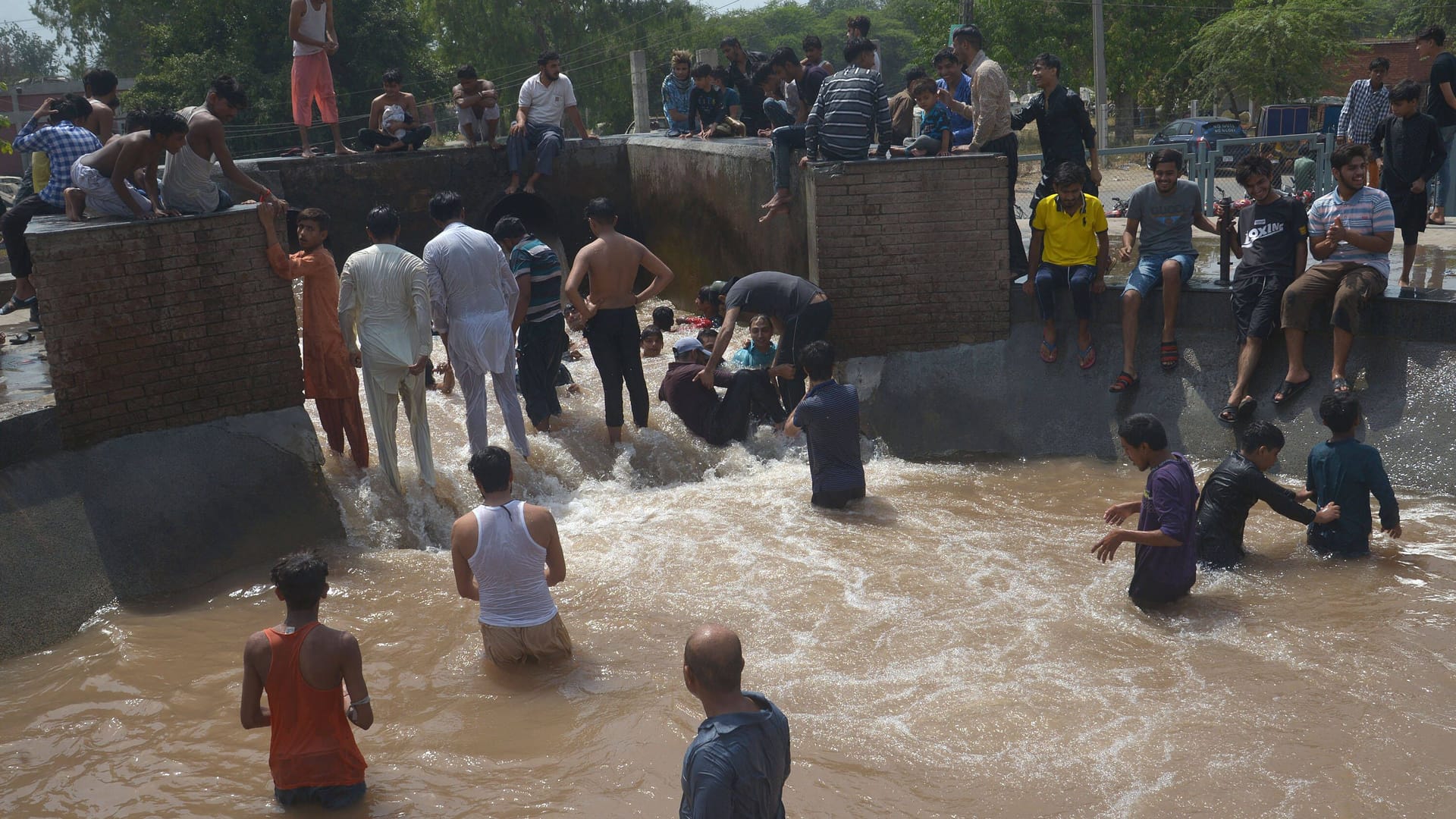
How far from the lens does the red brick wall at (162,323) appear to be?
6.83 metres

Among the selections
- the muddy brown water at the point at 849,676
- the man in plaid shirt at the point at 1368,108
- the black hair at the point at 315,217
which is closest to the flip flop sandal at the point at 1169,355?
the muddy brown water at the point at 849,676

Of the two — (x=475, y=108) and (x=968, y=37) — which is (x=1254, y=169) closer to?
(x=968, y=37)

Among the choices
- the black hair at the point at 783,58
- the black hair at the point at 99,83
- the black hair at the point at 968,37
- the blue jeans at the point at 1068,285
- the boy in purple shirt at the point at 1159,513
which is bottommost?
the boy in purple shirt at the point at 1159,513

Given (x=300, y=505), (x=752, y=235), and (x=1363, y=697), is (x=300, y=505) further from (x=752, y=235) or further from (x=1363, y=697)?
(x=1363, y=697)

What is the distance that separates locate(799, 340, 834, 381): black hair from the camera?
7566 millimetres

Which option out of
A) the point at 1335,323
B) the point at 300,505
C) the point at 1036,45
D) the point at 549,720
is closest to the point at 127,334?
the point at 300,505

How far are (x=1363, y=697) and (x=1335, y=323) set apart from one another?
354 cm

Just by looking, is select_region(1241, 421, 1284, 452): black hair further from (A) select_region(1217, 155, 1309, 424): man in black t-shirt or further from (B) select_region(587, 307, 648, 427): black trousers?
(B) select_region(587, 307, 648, 427): black trousers

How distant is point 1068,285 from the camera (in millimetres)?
9242

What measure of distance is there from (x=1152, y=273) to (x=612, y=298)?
3.91 metres

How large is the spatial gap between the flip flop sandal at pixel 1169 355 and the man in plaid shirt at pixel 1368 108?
3.43 meters

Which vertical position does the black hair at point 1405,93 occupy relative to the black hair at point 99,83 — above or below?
below

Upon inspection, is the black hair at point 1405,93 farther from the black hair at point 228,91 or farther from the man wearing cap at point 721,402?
the black hair at point 228,91

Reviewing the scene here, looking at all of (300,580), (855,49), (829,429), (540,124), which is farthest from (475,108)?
(300,580)
